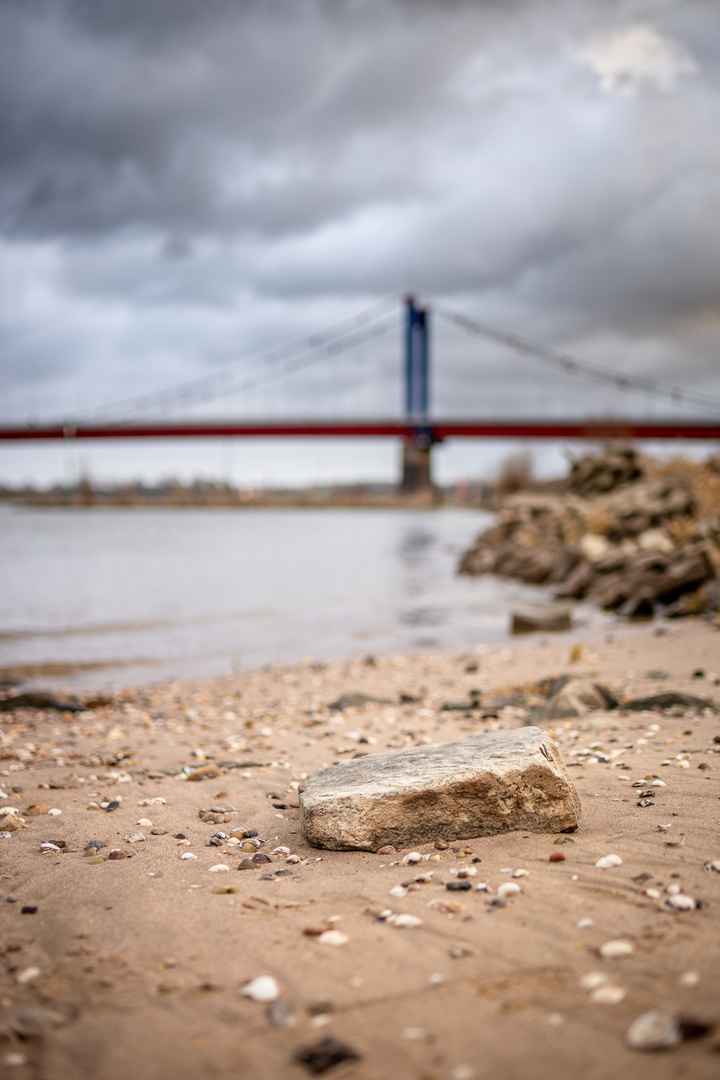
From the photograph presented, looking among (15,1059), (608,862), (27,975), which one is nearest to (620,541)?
(608,862)

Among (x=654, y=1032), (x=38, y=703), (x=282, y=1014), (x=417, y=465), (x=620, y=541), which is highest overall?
(x=417, y=465)

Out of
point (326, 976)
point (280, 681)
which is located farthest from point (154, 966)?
point (280, 681)

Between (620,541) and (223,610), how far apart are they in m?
8.41

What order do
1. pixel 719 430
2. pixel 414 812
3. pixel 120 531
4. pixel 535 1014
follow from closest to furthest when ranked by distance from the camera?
pixel 535 1014, pixel 414 812, pixel 719 430, pixel 120 531

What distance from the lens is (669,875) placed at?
7.62 ft

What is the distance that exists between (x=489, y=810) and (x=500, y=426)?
138ft

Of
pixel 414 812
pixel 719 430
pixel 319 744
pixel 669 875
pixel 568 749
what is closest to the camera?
pixel 669 875

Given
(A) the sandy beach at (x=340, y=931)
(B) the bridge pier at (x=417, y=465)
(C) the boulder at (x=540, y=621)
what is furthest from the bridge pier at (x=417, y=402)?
(A) the sandy beach at (x=340, y=931)

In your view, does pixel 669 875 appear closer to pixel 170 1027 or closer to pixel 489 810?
pixel 489 810

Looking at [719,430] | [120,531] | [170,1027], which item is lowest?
[120,531]

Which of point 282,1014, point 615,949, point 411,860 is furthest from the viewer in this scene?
point 411,860

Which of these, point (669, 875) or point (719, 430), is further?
point (719, 430)

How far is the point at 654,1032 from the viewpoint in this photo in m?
1.56

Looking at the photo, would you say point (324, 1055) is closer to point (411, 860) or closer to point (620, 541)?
point (411, 860)
